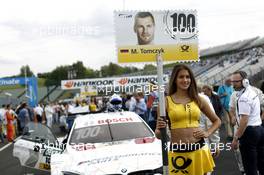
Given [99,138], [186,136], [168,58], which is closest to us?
[186,136]

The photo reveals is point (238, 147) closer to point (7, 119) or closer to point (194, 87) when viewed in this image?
point (194, 87)

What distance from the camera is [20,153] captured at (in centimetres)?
838

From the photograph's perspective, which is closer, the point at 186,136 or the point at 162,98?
the point at 162,98

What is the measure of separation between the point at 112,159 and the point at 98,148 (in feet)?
2.29

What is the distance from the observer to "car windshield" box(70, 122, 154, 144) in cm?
720

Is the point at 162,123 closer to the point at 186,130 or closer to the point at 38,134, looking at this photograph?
the point at 186,130

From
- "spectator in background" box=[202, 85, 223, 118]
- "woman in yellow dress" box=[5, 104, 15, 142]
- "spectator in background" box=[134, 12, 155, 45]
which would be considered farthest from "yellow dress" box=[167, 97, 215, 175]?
"woman in yellow dress" box=[5, 104, 15, 142]

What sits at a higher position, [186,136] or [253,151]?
[186,136]

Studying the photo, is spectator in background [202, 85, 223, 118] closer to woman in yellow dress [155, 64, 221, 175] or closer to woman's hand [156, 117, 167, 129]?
woman in yellow dress [155, 64, 221, 175]

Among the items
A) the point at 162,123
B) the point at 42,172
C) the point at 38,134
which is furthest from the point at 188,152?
the point at 42,172

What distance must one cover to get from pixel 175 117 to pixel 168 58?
349cm

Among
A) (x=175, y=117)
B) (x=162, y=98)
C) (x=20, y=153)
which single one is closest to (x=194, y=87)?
(x=175, y=117)

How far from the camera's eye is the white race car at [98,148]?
5.87m

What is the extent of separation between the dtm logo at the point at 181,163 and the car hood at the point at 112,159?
139cm
